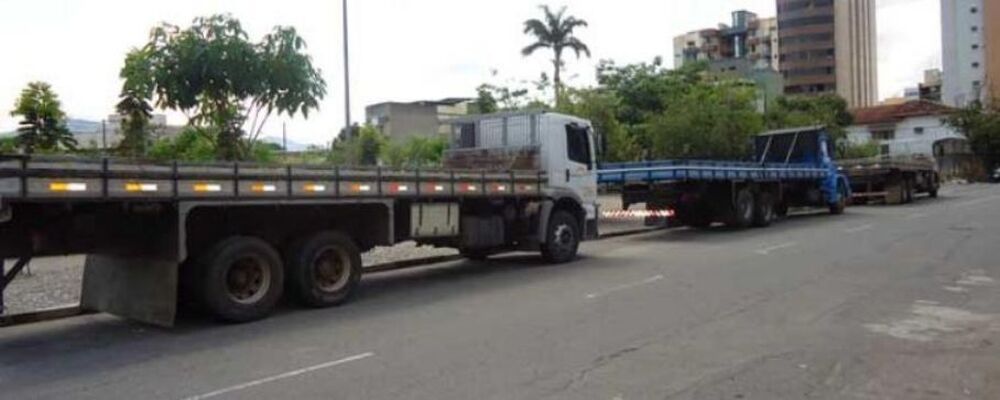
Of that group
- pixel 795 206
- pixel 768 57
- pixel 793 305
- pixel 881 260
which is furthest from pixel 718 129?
pixel 768 57

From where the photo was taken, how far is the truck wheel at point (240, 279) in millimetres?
9672

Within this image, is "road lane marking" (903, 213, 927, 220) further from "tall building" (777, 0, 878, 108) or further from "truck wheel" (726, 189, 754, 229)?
"tall building" (777, 0, 878, 108)

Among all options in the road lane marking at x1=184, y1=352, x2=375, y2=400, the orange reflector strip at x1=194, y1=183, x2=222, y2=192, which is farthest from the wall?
the road lane marking at x1=184, y1=352, x2=375, y2=400

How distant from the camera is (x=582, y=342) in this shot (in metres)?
8.27

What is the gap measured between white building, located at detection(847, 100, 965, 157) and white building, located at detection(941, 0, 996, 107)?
92.0 feet

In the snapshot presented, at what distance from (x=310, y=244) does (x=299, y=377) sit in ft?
13.0

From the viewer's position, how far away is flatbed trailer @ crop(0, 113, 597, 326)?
8.64 meters

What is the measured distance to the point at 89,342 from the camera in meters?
9.06

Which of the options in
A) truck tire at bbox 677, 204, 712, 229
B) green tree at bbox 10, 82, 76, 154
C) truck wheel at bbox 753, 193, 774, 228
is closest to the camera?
green tree at bbox 10, 82, 76, 154

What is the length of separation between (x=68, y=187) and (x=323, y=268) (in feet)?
11.9

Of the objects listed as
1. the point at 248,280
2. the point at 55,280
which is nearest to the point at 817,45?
the point at 55,280

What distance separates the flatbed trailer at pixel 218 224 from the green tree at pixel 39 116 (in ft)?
31.9

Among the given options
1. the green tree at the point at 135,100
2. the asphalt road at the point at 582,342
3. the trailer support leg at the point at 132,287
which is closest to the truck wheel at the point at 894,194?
the asphalt road at the point at 582,342

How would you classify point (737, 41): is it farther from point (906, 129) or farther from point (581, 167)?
point (581, 167)
